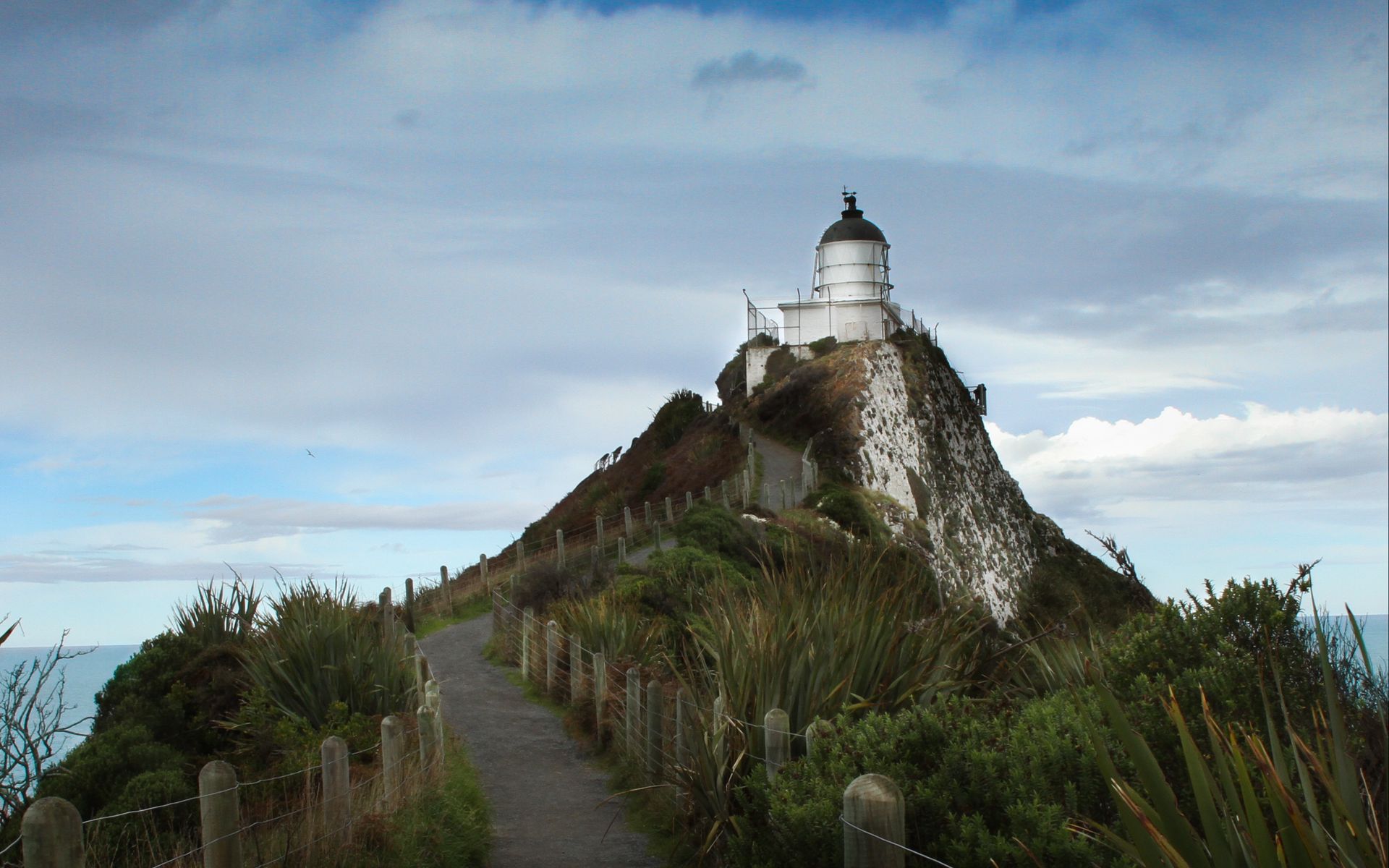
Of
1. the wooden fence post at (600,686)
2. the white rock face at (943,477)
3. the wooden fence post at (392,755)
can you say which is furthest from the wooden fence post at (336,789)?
the white rock face at (943,477)

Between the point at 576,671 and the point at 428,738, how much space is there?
4206mm

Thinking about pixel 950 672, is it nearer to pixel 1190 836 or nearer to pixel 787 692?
pixel 787 692

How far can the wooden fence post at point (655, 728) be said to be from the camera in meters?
9.45

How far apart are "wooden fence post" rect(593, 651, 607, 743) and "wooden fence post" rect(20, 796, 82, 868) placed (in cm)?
718

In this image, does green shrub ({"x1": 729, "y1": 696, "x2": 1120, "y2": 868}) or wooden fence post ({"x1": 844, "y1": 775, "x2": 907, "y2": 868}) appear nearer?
wooden fence post ({"x1": 844, "y1": 775, "x2": 907, "y2": 868})

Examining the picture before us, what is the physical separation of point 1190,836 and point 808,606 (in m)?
4.82

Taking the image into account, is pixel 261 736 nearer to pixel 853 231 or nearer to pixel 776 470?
pixel 776 470

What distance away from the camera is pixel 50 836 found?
185 inches

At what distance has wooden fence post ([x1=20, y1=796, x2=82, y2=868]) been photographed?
4.68 m

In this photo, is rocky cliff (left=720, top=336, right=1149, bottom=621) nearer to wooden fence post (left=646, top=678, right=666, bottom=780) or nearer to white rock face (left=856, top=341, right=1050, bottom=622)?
white rock face (left=856, top=341, right=1050, bottom=622)

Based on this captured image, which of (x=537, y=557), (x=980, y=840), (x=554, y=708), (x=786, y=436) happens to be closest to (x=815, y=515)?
(x=537, y=557)

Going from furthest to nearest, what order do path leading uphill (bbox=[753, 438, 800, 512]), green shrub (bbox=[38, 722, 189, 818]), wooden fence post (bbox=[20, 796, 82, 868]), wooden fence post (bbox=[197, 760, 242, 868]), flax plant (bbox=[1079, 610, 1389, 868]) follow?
path leading uphill (bbox=[753, 438, 800, 512]) → green shrub (bbox=[38, 722, 189, 818]) → wooden fence post (bbox=[197, 760, 242, 868]) → wooden fence post (bbox=[20, 796, 82, 868]) → flax plant (bbox=[1079, 610, 1389, 868])

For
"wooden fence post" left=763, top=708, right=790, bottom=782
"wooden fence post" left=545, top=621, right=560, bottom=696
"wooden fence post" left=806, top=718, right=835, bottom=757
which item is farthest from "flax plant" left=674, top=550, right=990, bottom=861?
"wooden fence post" left=545, top=621, right=560, bottom=696

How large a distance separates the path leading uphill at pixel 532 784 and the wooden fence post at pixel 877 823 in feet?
12.1
